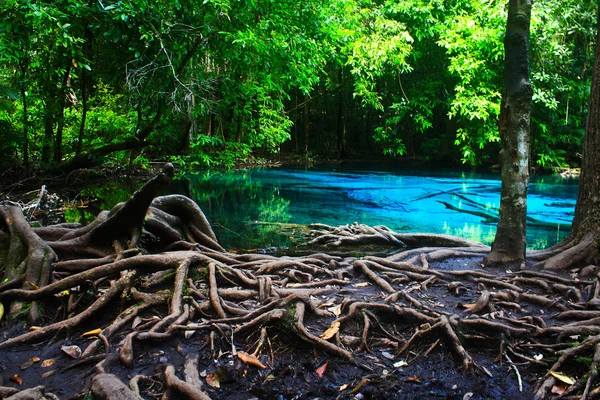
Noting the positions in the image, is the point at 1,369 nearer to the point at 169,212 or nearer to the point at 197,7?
the point at 169,212

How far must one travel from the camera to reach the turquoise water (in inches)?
388

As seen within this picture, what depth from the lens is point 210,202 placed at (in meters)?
13.7

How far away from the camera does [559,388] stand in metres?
3.12

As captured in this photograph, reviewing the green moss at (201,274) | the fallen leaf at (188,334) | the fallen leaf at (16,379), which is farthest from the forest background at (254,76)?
the fallen leaf at (188,334)

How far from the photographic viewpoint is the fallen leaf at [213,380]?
3.25 metres

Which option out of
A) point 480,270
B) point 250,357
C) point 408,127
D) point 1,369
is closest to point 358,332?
point 250,357

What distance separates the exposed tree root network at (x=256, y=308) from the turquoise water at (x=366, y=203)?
3.34 m

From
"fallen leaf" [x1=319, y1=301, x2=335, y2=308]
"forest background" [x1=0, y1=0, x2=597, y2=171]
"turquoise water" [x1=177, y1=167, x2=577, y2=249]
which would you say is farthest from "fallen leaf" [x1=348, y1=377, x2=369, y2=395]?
"forest background" [x1=0, y1=0, x2=597, y2=171]

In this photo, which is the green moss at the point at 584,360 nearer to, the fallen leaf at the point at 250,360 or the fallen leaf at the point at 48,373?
the fallen leaf at the point at 250,360

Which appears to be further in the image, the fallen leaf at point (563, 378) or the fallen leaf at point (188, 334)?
the fallen leaf at point (188, 334)

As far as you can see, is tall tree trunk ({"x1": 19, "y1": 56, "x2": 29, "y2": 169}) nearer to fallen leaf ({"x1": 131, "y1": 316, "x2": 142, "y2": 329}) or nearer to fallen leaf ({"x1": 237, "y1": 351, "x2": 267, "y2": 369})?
fallen leaf ({"x1": 131, "y1": 316, "x2": 142, "y2": 329})

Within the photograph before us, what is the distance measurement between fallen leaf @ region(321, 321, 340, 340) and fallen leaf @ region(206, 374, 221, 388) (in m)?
0.94

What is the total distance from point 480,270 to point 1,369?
4.90 m

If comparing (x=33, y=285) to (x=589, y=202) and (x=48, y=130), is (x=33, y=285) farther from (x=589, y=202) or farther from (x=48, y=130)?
(x=48, y=130)
